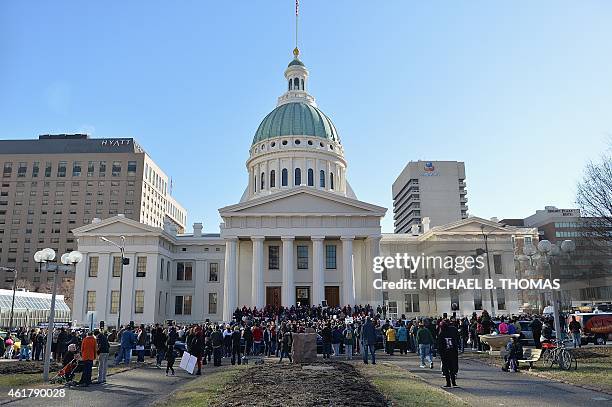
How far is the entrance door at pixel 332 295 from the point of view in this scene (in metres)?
54.9

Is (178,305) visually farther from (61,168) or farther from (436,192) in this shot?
(436,192)

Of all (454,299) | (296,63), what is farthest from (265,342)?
(296,63)

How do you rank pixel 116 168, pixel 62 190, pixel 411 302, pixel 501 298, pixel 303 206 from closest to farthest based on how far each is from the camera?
pixel 303 206 < pixel 501 298 < pixel 411 302 < pixel 62 190 < pixel 116 168

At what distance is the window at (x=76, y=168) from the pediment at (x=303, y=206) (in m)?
81.0

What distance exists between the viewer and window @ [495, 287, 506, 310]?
62.5m

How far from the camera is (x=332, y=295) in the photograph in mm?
55125

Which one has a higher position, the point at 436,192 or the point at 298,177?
the point at 436,192

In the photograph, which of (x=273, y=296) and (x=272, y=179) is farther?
(x=272, y=179)

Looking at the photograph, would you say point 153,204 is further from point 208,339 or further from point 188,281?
point 208,339

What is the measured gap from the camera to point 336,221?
53375 millimetres

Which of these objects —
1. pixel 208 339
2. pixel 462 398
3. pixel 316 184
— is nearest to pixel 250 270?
pixel 316 184

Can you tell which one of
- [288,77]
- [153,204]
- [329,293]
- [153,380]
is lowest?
[153,380]

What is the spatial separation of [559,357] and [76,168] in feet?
394

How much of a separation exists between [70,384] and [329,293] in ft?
132
